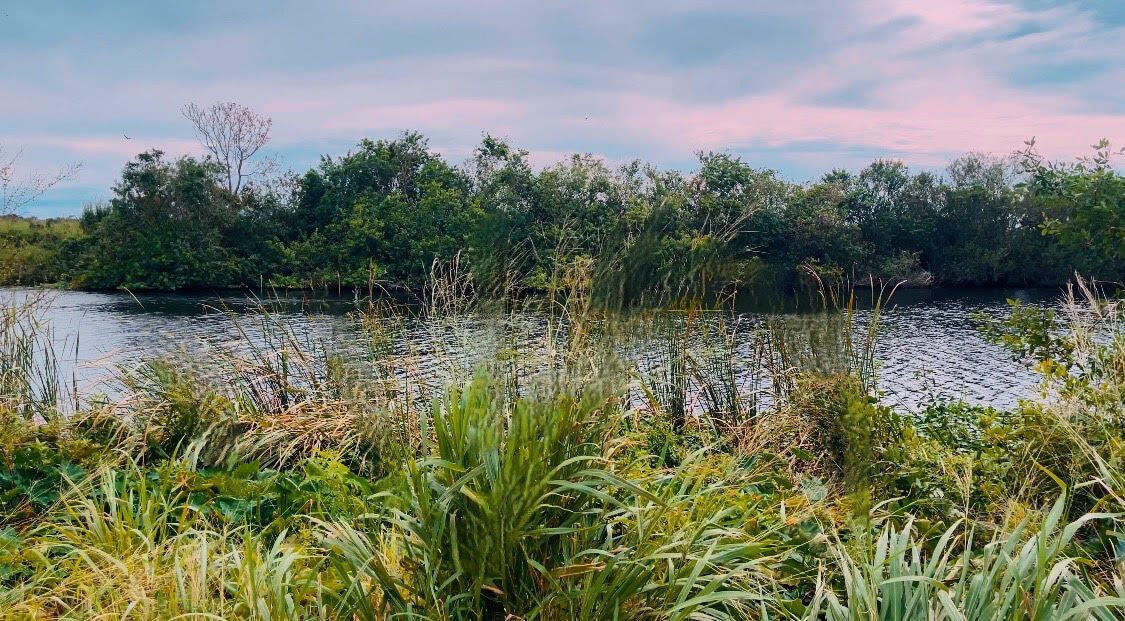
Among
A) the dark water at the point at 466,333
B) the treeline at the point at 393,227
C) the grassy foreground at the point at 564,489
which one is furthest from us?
the treeline at the point at 393,227

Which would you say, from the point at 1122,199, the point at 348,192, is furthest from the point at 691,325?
the point at 348,192

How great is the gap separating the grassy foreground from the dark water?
289mm

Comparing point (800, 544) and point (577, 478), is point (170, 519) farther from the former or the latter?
point (800, 544)

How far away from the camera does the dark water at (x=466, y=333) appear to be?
474 cm

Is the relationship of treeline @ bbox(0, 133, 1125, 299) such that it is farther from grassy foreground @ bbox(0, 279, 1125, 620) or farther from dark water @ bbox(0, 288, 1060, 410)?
grassy foreground @ bbox(0, 279, 1125, 620)

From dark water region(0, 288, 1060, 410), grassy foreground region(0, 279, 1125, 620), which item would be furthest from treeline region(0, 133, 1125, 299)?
grassy foreground region(0, 279, 1125, 620)

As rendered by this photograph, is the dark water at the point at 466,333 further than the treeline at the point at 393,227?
No

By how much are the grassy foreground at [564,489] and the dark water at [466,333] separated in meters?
0.29

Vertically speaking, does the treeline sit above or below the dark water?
above

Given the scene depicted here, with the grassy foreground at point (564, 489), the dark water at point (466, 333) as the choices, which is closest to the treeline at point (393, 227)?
the dark water at point (466, 333)

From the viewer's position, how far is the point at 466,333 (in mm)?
2615

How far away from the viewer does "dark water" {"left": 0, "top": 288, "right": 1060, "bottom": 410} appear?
474 cm

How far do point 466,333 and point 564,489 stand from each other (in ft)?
3.30

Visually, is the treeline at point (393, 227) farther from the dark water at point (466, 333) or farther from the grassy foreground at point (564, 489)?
the grassy foreground at point (564, 489)
